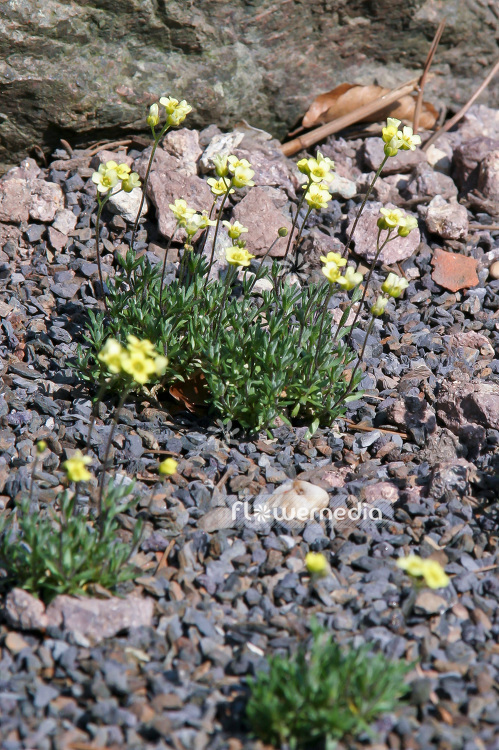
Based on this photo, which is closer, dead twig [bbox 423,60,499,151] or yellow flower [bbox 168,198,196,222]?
yellow flower [bbox 168,198,196,222]

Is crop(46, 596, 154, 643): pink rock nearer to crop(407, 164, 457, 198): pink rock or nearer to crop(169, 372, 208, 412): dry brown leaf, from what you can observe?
crop(169, 372, 208, 412): dry brown leaf

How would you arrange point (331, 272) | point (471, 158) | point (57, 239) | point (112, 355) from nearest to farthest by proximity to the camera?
point (112, 355)
point (331, 272)
point (57, 239)
point (471, 158)

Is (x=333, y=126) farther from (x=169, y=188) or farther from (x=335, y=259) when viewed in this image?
(x=335, y=259)

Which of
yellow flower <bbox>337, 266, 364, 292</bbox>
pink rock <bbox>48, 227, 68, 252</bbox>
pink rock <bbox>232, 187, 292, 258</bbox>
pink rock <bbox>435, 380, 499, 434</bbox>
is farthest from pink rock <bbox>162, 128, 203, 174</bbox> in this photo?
pink rock <bbox>435, 380, 499, 434</bbox>

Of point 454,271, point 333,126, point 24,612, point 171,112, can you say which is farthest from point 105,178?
point 333,126

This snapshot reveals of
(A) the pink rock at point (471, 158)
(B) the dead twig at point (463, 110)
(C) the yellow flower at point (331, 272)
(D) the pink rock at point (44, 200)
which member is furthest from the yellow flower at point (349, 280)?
(B) the dead twig at point (463, 110)

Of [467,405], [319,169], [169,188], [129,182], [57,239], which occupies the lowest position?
[57,239]

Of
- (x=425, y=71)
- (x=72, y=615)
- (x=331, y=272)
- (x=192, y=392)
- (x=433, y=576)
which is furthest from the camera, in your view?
(x=425, y=71)
